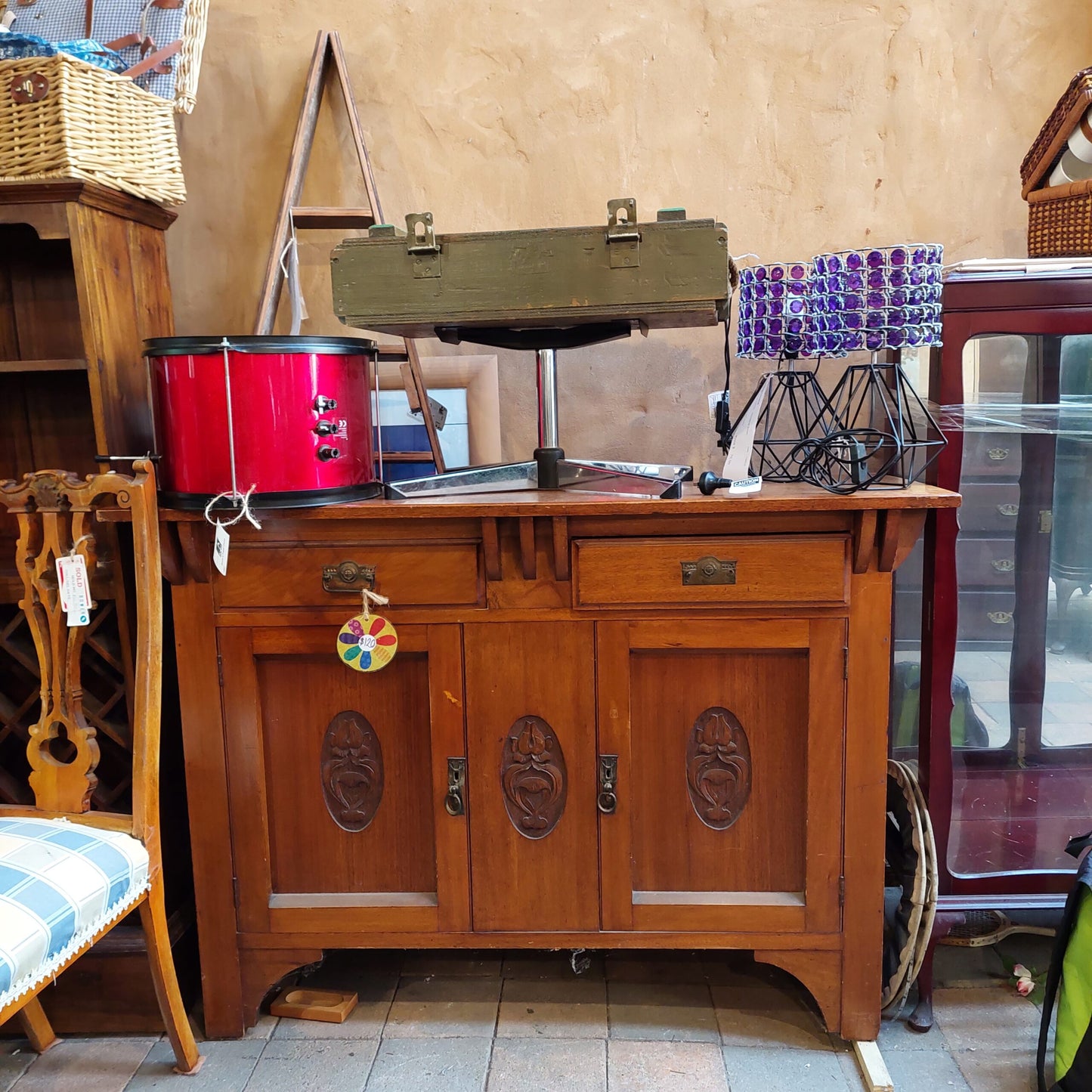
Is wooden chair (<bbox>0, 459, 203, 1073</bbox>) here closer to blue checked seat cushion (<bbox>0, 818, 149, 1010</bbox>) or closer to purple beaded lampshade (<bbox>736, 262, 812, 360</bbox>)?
blue checked seat cushion (<bbox>0, 818, 149, 1010</bbox>)

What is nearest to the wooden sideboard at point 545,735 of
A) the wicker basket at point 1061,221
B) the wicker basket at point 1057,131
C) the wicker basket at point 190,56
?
the wicker basket at point 1061,221

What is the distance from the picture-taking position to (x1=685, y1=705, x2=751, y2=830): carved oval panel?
1.50 m

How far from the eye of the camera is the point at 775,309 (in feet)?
4.91

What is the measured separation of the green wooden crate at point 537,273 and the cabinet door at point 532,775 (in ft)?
1.77

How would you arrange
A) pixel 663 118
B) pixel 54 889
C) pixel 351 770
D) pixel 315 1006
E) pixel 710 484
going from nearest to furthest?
1. pixel 54 889
2. pixel 710 484
3. pixel 351 770
4. pixel 315 1006
5. pixel 663 118

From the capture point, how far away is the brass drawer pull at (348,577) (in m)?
1.46

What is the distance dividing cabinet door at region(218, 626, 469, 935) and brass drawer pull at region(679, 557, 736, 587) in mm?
457

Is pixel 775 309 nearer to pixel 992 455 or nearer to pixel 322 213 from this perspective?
pixel 992 455

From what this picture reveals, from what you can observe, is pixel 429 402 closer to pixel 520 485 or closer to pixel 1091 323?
pixel 520 485

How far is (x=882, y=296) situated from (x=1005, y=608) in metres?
0.74

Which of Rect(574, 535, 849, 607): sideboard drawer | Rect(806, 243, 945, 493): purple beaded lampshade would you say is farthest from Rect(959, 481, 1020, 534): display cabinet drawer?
Rect(574, 535, 849, 607): sideboard drawer

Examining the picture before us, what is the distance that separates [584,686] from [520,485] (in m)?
0.38

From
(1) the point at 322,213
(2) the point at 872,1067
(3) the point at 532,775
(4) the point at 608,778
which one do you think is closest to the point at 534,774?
(3) the point at 532,775

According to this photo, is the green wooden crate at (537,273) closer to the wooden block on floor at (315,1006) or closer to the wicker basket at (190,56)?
the wicker basket at (190,56)
